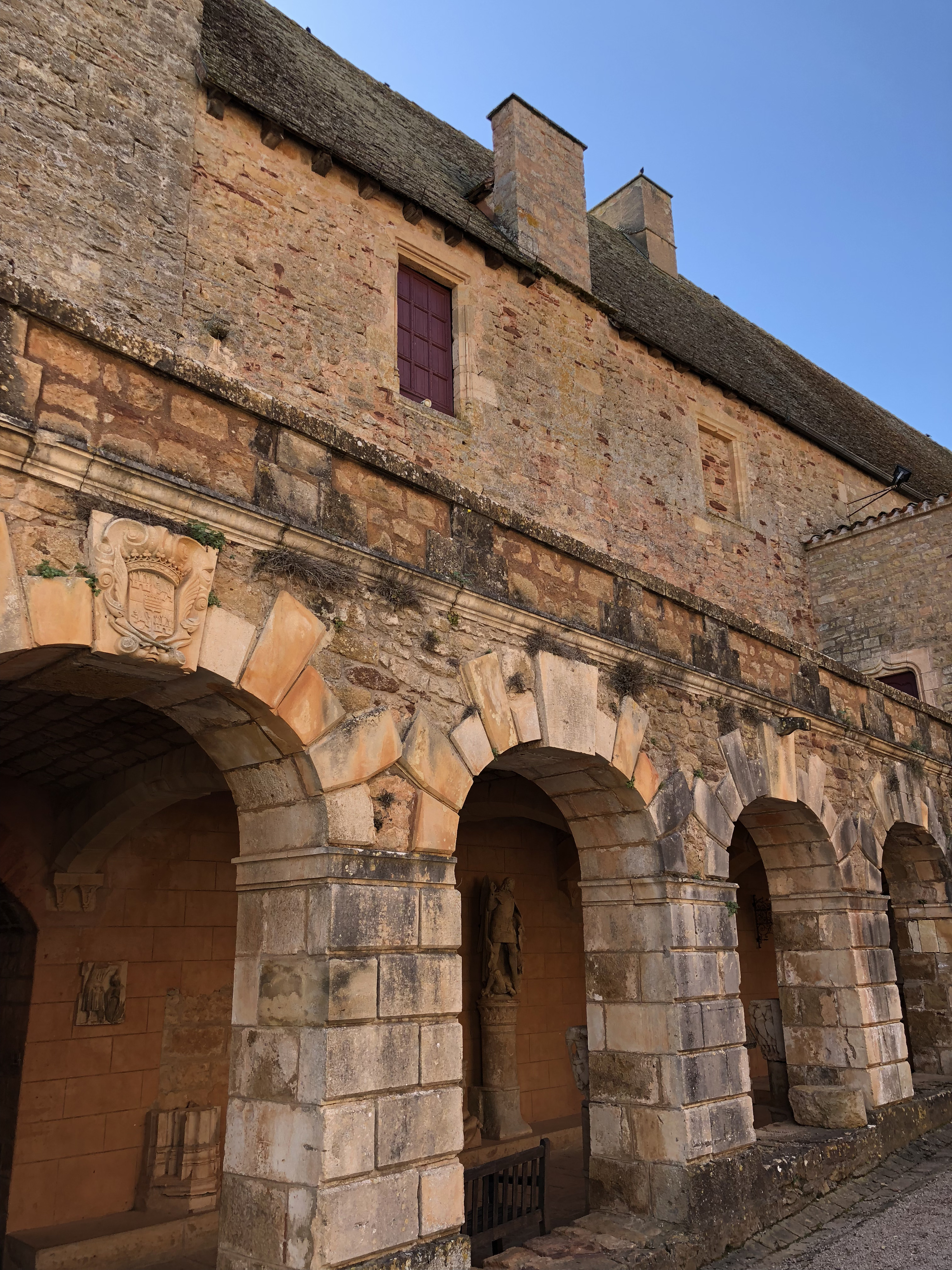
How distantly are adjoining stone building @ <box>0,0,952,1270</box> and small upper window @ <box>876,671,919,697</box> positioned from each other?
0.06 meters

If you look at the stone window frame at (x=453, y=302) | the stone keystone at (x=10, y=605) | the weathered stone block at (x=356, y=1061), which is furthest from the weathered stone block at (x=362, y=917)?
the stone window frame at (x=453, y=302)

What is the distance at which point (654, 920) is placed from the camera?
509 centimetres

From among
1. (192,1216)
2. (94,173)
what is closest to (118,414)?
(192,1216)

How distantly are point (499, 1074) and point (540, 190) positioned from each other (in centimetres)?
1007

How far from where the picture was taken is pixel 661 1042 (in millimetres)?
4891

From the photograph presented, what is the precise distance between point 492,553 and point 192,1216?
4.85 metres

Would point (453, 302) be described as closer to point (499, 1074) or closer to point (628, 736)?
point (628, 736)

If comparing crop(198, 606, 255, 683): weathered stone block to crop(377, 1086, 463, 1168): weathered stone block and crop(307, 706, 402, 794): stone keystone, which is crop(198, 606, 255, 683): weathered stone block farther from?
crop(377, 1086, 463, 1168): weathered stone block

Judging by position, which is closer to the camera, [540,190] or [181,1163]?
[181,1163]

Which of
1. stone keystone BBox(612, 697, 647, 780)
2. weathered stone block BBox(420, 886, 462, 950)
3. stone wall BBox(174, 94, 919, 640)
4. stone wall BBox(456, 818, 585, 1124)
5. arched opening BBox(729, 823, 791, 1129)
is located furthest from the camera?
stone wall BBox(174, 94, 919, 640)

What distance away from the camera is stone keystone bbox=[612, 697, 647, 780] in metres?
4.97

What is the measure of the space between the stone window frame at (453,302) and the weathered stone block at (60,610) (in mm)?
7478

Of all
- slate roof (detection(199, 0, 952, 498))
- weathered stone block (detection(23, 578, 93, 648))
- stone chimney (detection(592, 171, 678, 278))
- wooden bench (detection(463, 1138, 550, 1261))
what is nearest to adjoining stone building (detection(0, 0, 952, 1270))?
weathered stone block (detection(23, 578, 93, 648))

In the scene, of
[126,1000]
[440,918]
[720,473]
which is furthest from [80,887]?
[720,473]
